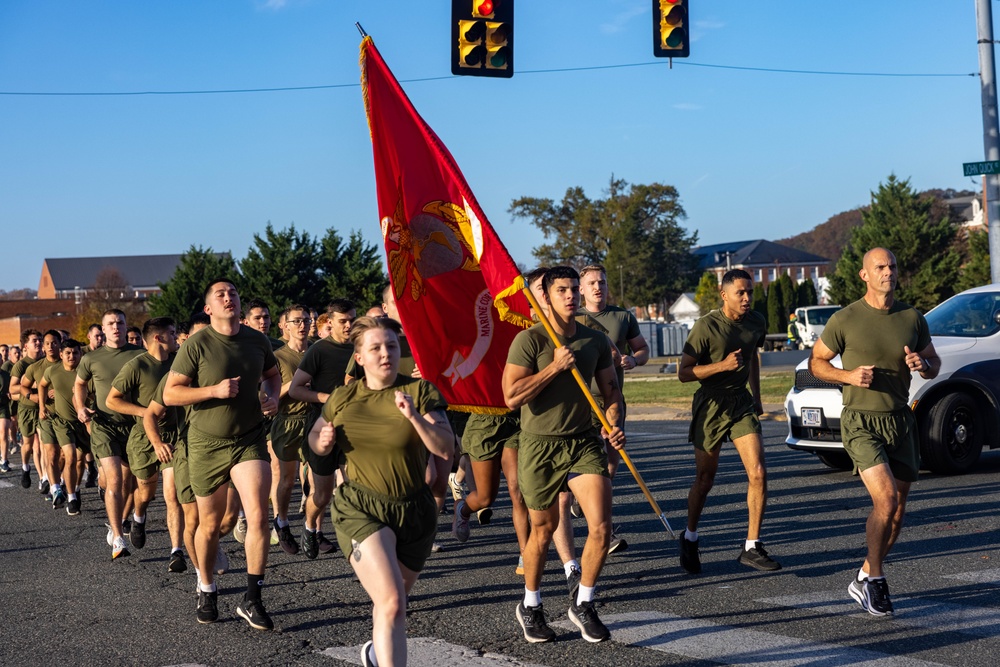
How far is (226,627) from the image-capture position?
22.6 feet

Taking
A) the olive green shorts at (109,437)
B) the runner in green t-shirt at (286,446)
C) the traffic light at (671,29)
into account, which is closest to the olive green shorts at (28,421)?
the olive green shorts at (109,437)

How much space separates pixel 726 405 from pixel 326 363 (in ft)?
9.40

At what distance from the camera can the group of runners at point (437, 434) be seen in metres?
5.16

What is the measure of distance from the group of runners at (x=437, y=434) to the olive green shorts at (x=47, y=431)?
3574 millimetres

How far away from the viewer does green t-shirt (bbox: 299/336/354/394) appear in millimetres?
8797

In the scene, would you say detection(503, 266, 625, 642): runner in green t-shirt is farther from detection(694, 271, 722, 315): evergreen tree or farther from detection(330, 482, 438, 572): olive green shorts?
detection(694, 271, 722, 315): evergreen tree

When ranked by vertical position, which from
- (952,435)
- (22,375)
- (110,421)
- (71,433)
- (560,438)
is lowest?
(952,435)

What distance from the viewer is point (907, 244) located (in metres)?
55.7

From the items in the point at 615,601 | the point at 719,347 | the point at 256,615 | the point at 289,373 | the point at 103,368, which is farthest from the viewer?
the point at 103,368

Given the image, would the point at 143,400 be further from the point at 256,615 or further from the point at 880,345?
the point at 880,345

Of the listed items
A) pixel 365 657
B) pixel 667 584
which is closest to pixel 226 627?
pixel 365 657

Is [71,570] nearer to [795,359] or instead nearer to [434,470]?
[434,470]

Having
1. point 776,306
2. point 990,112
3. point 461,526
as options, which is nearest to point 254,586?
point 461,526

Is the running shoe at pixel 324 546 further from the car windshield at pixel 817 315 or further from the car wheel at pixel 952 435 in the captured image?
the car windshield at pixel 817 315
